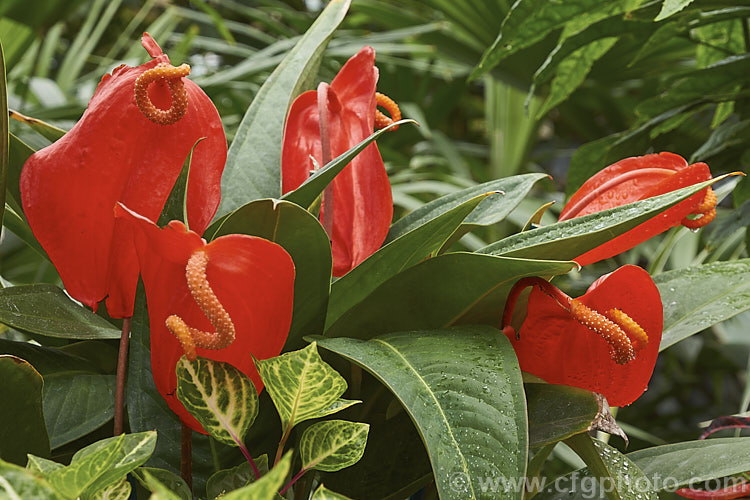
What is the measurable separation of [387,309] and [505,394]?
79 mm

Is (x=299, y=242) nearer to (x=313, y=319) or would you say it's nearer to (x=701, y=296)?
(x=313, y=319)

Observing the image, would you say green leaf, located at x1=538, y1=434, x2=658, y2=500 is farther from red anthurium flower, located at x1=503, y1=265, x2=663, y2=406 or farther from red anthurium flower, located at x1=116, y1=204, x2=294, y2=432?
red anthurium flower, located at x1=116, y1=204, x2=294, y2=432

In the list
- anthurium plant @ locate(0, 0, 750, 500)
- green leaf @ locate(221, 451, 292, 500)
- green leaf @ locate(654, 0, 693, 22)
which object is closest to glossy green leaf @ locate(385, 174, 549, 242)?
anthurium plant @ locate(0, 0, 750, 500)

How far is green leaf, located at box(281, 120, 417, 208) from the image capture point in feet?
0.91

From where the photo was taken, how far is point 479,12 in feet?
3.70

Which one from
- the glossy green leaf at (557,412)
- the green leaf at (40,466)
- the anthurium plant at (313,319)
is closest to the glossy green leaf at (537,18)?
the anthurium plant at (313,319)

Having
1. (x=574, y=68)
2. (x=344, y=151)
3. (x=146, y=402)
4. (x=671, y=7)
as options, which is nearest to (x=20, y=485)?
(x=146, y=402)

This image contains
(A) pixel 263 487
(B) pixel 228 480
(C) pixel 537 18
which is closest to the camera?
(A) pixel 263 487

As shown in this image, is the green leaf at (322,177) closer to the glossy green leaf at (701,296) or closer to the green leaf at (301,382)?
the green leaf at (301,382)

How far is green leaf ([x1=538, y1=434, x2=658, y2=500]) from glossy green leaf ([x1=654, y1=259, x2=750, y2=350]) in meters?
0.09

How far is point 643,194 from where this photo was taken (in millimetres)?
329

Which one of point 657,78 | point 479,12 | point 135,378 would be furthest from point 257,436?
point 657,78

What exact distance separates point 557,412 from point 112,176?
0.67 feet

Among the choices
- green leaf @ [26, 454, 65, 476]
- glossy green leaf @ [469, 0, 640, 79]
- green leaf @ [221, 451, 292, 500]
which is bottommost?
green leaf @ [26, 454, 65, 476]
